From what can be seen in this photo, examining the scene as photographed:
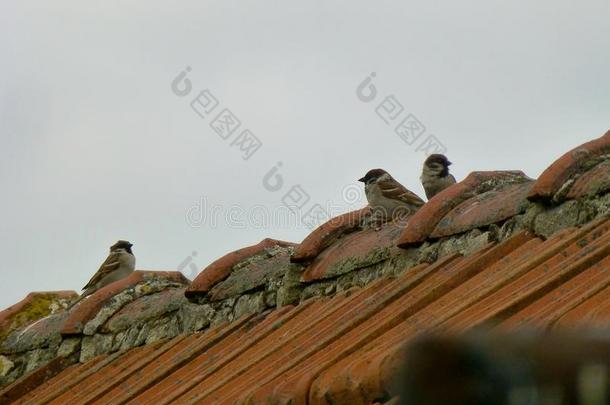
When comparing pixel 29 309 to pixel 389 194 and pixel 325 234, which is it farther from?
pixel 389 194

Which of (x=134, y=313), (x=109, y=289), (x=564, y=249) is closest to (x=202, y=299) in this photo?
(x=134, y=313)

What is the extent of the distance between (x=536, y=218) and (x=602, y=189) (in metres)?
0.26

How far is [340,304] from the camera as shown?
355cm

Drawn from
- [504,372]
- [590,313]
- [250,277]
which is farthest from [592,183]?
[504,372]

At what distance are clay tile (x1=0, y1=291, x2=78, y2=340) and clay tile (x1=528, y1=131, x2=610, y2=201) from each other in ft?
11.1

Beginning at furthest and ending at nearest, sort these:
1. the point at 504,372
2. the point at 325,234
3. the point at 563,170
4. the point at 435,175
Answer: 1. the point at 435,175
2. the point at 325,234
3. the point at 563,170
4. the point at 504,372

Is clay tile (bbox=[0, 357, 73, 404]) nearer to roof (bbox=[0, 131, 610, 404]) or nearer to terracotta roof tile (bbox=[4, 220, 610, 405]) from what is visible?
roof (bbox=[0, 131, 610, 404])

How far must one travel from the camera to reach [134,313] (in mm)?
4945

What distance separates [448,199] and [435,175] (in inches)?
171

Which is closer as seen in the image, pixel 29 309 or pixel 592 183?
pixel 592 183

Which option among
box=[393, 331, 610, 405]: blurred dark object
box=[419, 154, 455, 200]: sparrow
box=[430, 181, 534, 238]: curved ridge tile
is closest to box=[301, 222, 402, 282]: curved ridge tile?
box=[430, 181, 534, 238]: curved ridge tile

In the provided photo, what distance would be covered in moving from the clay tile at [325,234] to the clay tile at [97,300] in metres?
1.24

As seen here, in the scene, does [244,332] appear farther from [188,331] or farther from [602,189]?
[602,189]

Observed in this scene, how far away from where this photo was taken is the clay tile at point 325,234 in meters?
4.22
